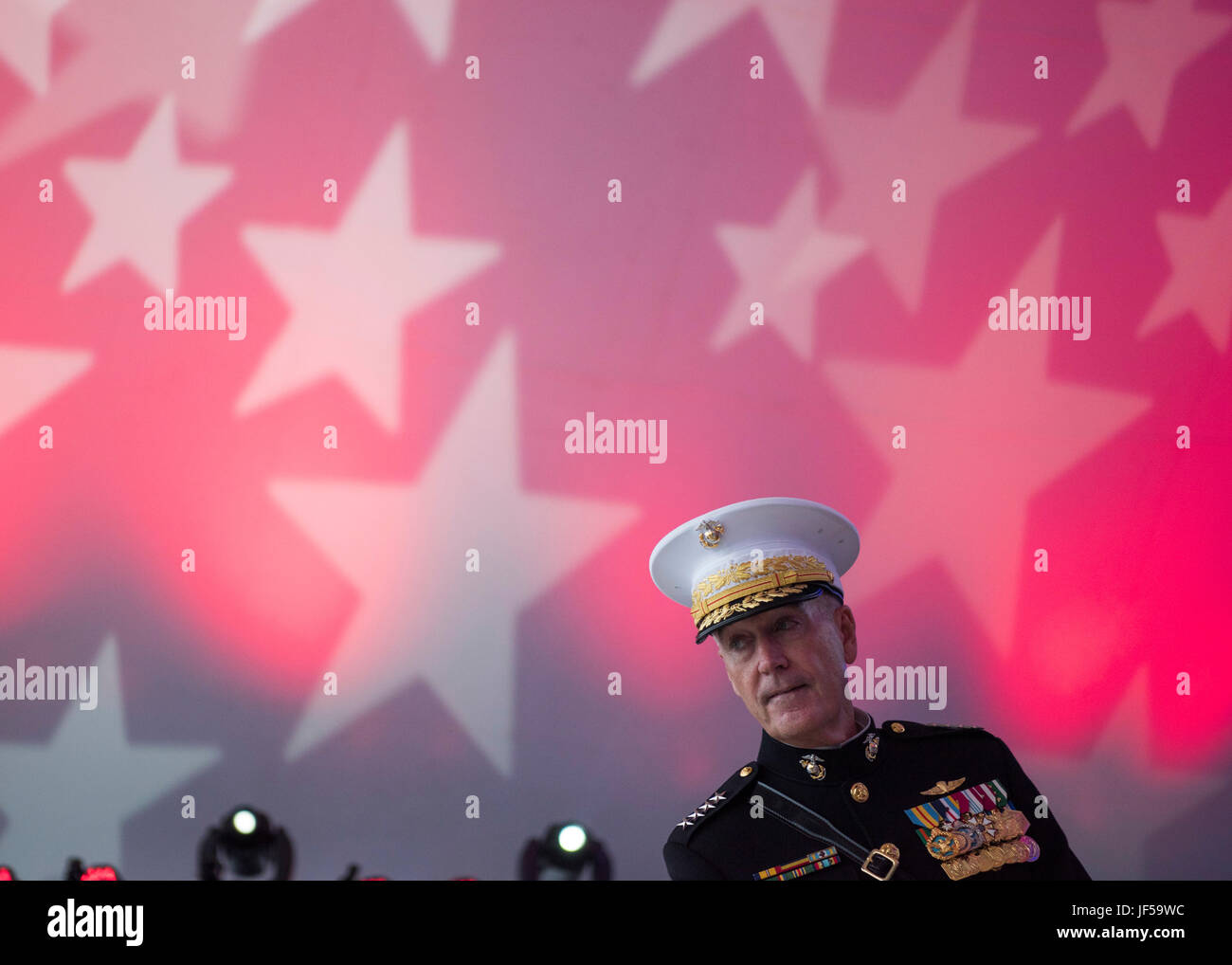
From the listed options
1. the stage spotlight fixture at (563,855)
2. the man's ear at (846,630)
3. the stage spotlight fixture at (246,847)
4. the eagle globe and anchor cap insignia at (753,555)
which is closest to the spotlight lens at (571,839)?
the stage spotlight fixture at (563,855)

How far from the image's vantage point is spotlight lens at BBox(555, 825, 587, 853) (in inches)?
123

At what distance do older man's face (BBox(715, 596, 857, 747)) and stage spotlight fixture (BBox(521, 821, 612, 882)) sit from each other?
105 centimetres

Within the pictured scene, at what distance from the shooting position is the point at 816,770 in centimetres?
222

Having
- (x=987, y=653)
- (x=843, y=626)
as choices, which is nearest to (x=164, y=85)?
(x=843, y=626)

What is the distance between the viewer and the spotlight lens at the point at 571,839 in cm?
313

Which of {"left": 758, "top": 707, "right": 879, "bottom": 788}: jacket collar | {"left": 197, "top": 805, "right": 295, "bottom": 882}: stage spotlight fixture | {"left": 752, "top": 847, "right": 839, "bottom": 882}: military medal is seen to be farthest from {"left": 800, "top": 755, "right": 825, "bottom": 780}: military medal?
{"left": 197, "top": 805, "right": 295, "bottom": 882}: stage spotlight fixture

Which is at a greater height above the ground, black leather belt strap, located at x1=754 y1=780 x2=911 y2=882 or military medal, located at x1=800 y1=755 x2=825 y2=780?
military medal, located at x1=800 y1=755 x2=825 y2=780

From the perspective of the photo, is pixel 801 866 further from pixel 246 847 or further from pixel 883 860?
pixel 246 847

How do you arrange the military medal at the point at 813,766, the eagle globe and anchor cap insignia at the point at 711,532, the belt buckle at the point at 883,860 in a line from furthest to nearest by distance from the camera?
the eagle globe and anchor cap insignia at the point at 711,532 < the military medal at the point at 813,766 < the belt buckle at the point at 883,860

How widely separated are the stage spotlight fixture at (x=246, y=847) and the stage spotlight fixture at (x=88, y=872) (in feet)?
0.78

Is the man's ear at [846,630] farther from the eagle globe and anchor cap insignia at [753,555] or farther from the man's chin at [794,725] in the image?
the man's chin at [794,725]

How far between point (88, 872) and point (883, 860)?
7.65 ft

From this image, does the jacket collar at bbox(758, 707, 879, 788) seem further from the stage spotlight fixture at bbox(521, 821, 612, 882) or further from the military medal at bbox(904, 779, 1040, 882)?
the stage spotlight fixture at bbox(521, 821, 612, 882)

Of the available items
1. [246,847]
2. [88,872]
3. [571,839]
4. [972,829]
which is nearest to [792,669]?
[972,829]
